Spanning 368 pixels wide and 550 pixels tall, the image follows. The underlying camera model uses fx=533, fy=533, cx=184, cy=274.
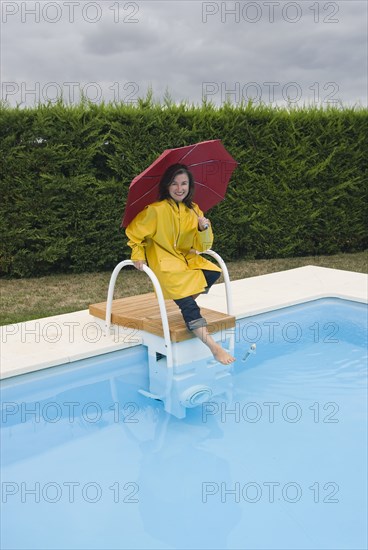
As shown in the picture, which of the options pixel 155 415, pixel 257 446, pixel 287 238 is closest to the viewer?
pixel 257 446

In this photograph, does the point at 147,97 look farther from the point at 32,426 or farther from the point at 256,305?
the point at 32,426

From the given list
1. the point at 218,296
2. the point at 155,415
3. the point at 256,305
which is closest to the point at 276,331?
the point at 256,305

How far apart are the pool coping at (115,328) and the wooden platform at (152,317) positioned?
0.45 ft

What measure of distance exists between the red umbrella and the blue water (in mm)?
1530

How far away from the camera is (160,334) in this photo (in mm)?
4910

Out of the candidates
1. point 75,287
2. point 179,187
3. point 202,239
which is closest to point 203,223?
point 202,239

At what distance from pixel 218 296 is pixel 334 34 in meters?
4.73

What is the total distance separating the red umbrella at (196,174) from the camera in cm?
469

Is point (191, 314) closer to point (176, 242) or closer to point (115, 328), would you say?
point (176, 242)

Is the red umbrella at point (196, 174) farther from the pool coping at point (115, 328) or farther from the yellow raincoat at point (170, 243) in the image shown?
the pool coping at point (115, 328)

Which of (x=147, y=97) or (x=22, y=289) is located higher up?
(x=147, y=97)

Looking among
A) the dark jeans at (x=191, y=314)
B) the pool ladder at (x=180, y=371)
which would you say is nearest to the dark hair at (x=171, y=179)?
the pool ladder at (x=180, y=371)

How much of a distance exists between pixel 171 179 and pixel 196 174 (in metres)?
0.39

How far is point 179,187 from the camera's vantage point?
16.0 ft
